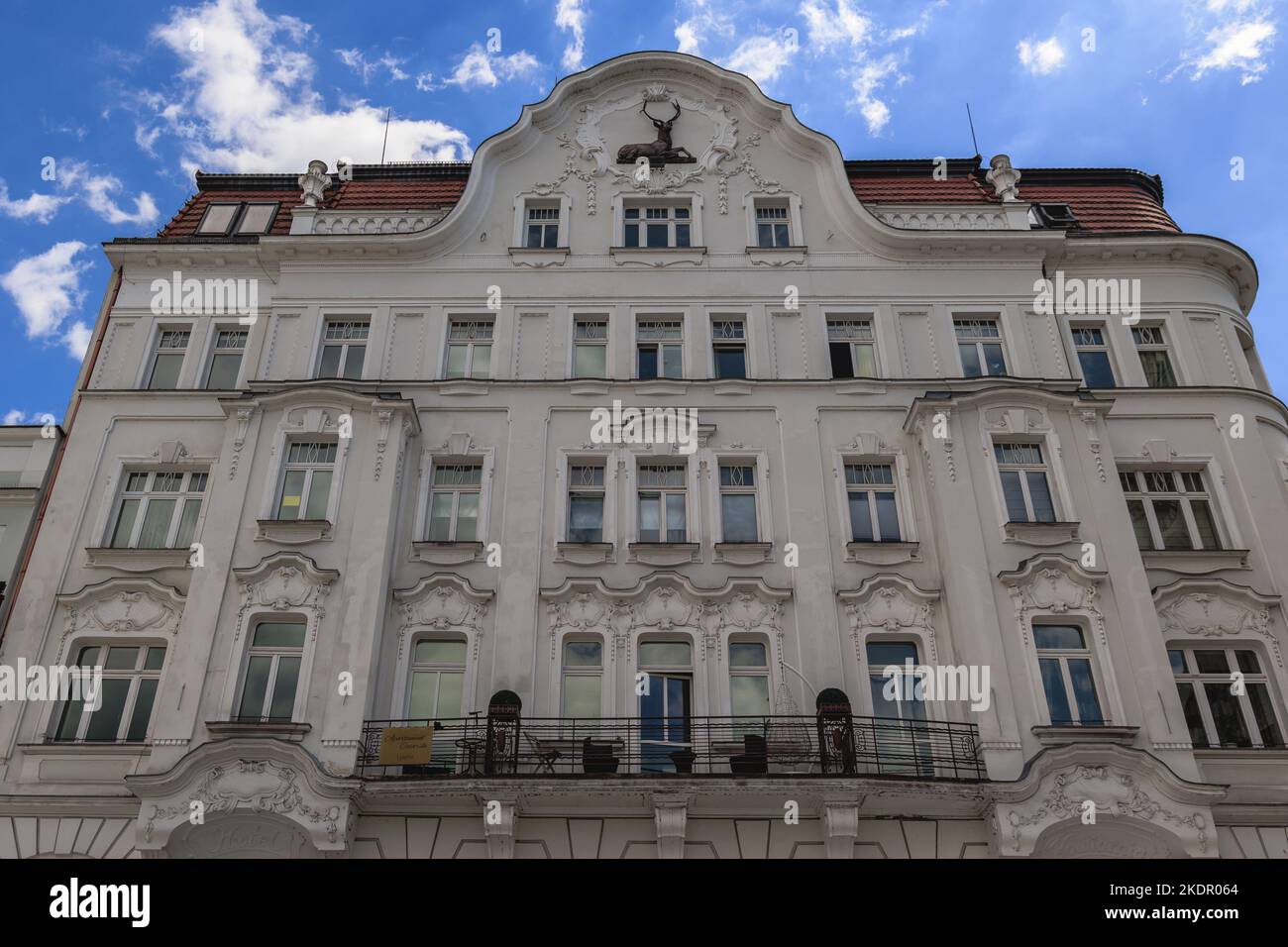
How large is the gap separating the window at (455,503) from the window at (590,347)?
3.08 metres

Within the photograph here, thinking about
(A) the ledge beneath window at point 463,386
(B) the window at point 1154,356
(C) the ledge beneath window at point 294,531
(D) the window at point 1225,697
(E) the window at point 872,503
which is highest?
(B) the window at point 1154,356

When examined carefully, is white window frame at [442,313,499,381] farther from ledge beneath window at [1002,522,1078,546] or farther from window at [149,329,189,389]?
ledge beneath window at [1002,522,1078,546]

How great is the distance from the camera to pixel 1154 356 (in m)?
21.8

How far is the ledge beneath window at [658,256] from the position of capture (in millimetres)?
22438

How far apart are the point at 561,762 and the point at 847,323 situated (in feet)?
36.3

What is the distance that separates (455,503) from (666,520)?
393 centimetres

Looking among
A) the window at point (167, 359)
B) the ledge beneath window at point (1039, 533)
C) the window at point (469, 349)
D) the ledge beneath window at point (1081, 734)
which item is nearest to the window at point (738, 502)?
the ledge beneath window at point (1039, 533)

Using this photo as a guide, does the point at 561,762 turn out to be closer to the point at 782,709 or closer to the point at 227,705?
the point at 782,709

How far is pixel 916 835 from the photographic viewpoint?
51.0 ft

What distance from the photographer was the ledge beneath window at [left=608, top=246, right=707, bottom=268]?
22438mm

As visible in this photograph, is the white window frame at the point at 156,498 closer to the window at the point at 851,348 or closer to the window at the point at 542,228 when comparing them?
the window at the point at 542,228

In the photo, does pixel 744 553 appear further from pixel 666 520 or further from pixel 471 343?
pixel 471 343
